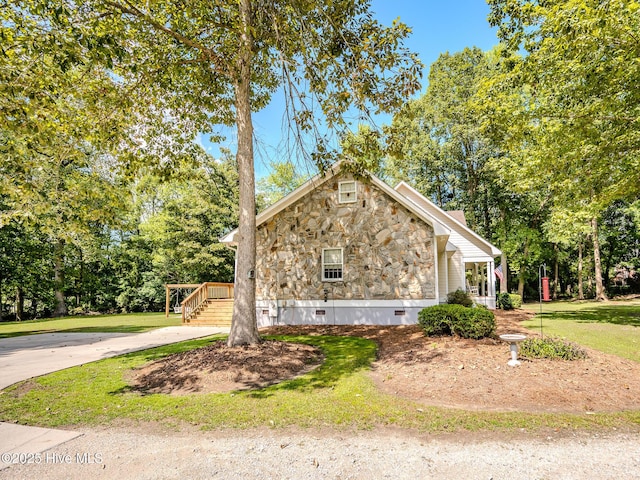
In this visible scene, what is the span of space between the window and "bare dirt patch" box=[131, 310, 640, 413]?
4581 millimetres

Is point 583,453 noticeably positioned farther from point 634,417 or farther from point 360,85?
point 360,85

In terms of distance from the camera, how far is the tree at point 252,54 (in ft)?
23.6

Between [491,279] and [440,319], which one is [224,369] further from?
[491,279]

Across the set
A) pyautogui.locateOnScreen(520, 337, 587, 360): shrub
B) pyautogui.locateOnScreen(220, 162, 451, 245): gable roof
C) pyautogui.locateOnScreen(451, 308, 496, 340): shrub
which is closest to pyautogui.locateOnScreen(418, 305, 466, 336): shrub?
pyautogui.locateOnScreen(451, 308, 496, 340): shrub

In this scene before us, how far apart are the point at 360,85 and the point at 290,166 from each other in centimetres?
224

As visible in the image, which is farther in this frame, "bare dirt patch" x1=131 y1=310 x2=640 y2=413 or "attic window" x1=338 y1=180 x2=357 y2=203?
"attic window" x1=338 y1=180 x2=357 y2=203

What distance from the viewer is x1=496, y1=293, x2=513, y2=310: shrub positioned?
2026cm

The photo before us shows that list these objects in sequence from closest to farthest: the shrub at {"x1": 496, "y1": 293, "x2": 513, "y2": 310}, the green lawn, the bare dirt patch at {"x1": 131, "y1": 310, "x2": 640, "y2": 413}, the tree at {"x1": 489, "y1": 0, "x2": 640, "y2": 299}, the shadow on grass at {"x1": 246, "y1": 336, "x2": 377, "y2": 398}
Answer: the green lawn → the bare dirt patch at {"x1": 131, "y1": 310, "x2": 640, "y2": 413} → the shadow on grass at {"x1": 246, "y1": 336, "x2": 377, "y2": 398} → the tree at {"x1": 489, "y1": 0, "x2": 640, "y2": 299} → the shrub at {"x1": 496, "y1": 293, "x2": 513, "y2": 310}

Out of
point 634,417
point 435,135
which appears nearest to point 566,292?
point 435,135

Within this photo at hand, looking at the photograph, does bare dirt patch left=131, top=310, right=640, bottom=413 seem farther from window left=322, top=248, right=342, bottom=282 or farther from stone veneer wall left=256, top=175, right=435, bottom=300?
window left=322, top=248, right=342, bottom=282

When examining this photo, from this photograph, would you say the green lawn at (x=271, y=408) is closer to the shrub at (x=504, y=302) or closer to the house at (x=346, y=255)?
the house at (x=346, y=255)

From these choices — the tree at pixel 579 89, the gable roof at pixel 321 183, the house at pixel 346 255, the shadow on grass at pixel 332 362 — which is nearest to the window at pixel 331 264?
the house at pixel 346 255

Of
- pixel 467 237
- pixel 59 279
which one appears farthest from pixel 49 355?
pixel 59 279

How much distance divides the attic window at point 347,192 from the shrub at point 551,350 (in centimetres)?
758
